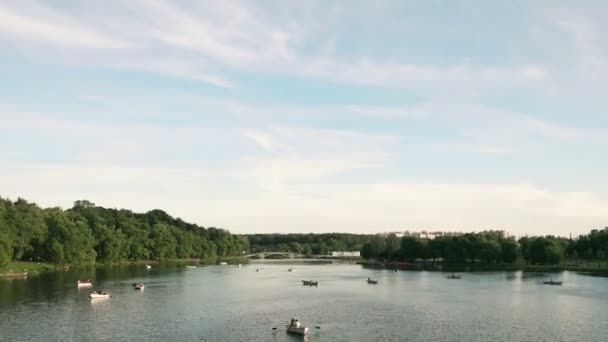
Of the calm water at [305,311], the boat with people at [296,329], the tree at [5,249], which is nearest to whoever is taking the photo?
the boat with people at [296,329]

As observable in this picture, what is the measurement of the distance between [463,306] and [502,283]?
133 ft

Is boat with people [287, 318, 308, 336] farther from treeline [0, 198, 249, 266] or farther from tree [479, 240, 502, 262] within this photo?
tree [479, 240, 502, 262]

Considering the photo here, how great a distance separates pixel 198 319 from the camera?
222ft

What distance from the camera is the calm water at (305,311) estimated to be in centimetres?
5869

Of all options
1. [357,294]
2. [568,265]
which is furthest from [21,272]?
[568,265]

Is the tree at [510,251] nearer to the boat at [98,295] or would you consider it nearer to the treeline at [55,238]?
the treeline at [55,238]

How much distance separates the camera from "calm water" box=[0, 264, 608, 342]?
58.7m

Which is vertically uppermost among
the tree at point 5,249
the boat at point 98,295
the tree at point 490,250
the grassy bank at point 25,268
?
the tree at point 490,250

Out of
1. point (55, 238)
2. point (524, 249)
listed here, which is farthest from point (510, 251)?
point (55, 238)

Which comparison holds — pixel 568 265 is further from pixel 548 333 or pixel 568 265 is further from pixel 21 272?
pixel 21 272

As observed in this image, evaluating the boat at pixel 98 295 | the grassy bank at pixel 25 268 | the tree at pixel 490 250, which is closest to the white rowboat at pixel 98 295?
the boat at pixel 98 295

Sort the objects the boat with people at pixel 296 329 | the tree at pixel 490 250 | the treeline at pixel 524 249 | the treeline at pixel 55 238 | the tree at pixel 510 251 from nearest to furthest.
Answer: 1. the boat with people at pixel 296 329
2. the treeline at pixel 55 238
3. the treeline at pixel 524 249
4. the tree at pixel 510 251
5. the tree at pixel 490 250

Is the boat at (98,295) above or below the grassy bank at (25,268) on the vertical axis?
below

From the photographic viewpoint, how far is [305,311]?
76062 mm
